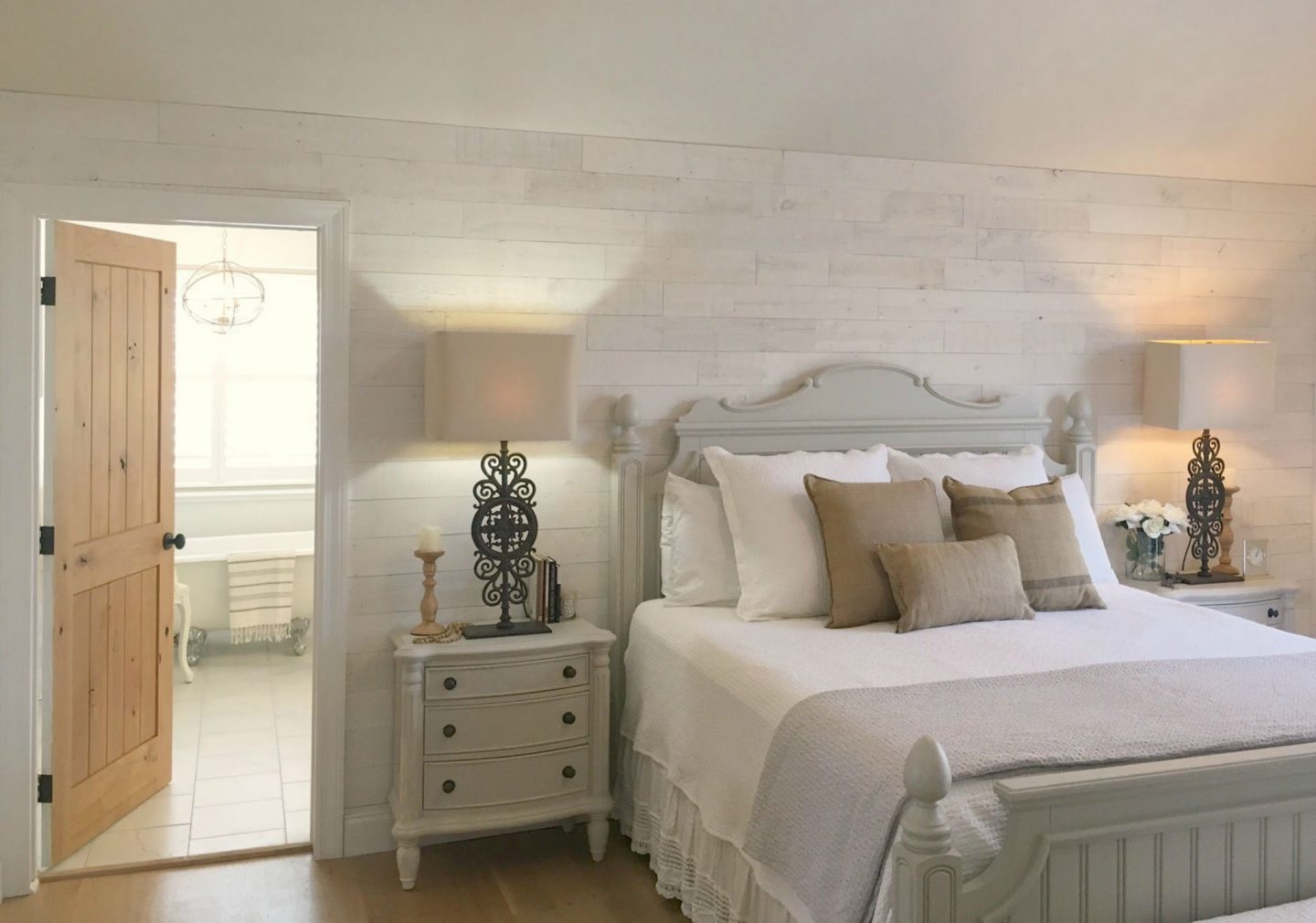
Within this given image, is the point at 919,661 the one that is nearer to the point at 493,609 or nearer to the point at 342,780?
the point at 493,609

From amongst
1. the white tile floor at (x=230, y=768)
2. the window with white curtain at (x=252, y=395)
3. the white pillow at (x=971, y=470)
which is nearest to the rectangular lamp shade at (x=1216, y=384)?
the white pillow at (x=971, y=470)

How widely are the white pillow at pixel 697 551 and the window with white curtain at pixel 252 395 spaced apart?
3.41 meters

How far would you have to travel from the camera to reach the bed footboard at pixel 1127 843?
6.36 ft

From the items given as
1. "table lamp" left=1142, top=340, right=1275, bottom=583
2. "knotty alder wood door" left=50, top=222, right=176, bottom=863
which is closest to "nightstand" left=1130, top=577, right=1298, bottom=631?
"table lamp" left=1142, top=340, right=1275, bottom=583

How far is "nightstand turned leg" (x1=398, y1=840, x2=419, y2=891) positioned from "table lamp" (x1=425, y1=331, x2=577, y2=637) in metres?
0.62

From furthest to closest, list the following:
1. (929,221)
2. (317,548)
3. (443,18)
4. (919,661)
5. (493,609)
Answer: (929,221)
(493,609)
(317,548)
(443,18)
(919,661)

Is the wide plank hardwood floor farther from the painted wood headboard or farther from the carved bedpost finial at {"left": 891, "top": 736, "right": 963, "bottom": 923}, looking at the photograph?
the carved bedpost finial at {"left": 891, "top": 736, "right": 963, "bottom": 923}

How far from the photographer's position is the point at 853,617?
3277 millimetres

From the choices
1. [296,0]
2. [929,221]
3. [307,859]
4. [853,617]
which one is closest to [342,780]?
[307,859]

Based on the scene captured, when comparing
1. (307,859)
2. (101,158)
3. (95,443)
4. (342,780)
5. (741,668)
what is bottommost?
(307,859)

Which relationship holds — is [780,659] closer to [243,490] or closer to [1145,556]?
[1145,556]

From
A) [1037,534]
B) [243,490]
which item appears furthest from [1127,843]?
[243,490]

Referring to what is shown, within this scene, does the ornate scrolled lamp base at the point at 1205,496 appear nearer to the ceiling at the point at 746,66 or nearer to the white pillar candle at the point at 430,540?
the ceiling at the point at 746,66

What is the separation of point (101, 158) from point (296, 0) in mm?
746
